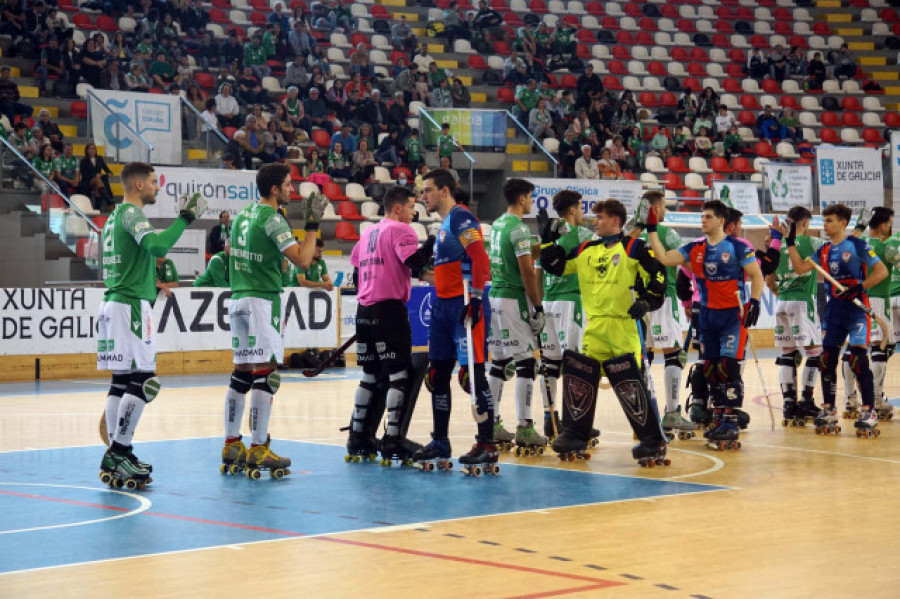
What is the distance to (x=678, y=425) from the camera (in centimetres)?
1315

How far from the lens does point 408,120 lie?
29.6 metres

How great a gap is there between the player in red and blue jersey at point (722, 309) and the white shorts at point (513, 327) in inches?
58.1

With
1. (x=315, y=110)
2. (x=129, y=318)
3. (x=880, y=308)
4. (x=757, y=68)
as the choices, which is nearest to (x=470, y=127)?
(x=315, y=110)

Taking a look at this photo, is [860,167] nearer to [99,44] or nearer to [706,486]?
[99,44]

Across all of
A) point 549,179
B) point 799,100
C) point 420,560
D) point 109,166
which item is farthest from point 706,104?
point 420,560

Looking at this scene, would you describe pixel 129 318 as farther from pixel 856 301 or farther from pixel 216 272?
pixel 216 272

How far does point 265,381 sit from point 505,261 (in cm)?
270

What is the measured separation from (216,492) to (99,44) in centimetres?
1958

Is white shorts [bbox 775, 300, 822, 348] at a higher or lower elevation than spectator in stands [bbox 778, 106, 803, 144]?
lower

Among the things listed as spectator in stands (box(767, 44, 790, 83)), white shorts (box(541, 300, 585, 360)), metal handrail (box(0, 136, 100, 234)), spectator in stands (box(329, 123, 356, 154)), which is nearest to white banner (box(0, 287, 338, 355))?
metal handrail (box(0, 136, 100, 234))

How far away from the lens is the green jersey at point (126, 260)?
995cm

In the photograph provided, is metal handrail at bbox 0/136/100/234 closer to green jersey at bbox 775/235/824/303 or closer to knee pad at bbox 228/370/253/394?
knee pad at bbox 228/370/253/394

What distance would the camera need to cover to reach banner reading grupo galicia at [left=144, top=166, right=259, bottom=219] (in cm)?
2338

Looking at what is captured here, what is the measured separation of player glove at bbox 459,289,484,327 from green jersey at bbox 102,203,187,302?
2433mm
